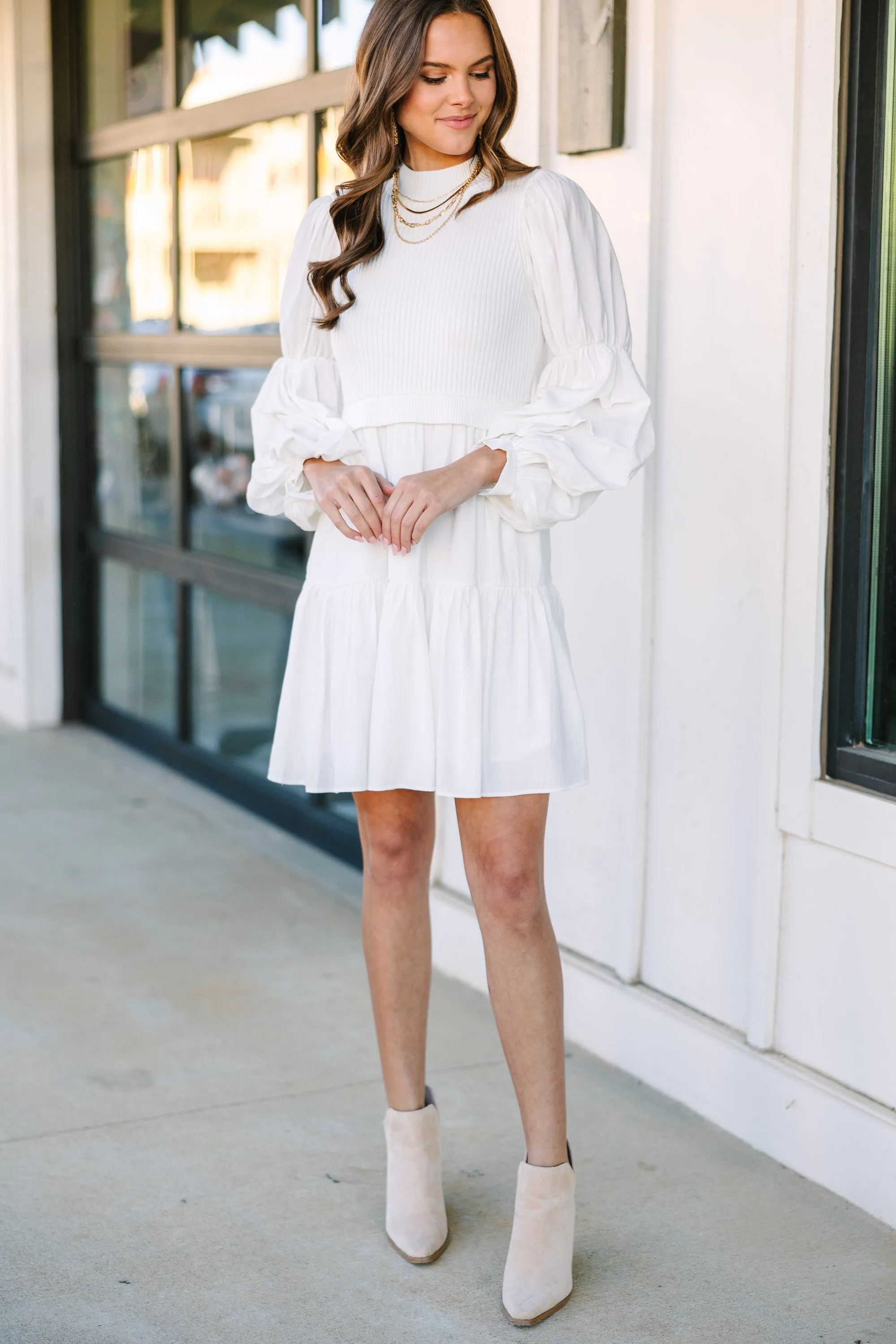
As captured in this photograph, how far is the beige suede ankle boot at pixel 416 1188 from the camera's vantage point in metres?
2.22

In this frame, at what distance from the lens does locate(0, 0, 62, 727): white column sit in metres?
5.70

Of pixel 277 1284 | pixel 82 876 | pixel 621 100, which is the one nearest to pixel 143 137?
pixel 82 876

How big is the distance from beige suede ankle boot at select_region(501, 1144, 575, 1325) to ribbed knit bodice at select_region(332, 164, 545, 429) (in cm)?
102

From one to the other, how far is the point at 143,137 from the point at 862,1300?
436 cm

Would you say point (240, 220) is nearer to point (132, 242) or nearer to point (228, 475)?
point (228, 475)

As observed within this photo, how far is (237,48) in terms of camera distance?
461cm

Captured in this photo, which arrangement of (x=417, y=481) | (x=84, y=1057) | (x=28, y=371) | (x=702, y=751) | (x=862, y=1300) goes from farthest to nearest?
(x=28, y=371) < (x=84, y=1057) < (x=702, y=751) < (x=862, y=1300) < (x=417, y=481)

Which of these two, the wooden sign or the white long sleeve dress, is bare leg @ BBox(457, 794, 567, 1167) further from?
the wooden sign

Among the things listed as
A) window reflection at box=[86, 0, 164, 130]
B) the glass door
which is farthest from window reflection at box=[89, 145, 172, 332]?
window reflection at box=[86, 0, 164, 130]

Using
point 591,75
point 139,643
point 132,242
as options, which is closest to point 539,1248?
point 591,75

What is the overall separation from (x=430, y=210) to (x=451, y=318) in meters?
0.17

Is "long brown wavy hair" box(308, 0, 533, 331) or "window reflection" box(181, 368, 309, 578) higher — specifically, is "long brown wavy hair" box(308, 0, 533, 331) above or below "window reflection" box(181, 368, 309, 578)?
above

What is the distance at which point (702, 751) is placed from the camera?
2721 mm

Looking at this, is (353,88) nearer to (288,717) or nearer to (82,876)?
(288,717)
